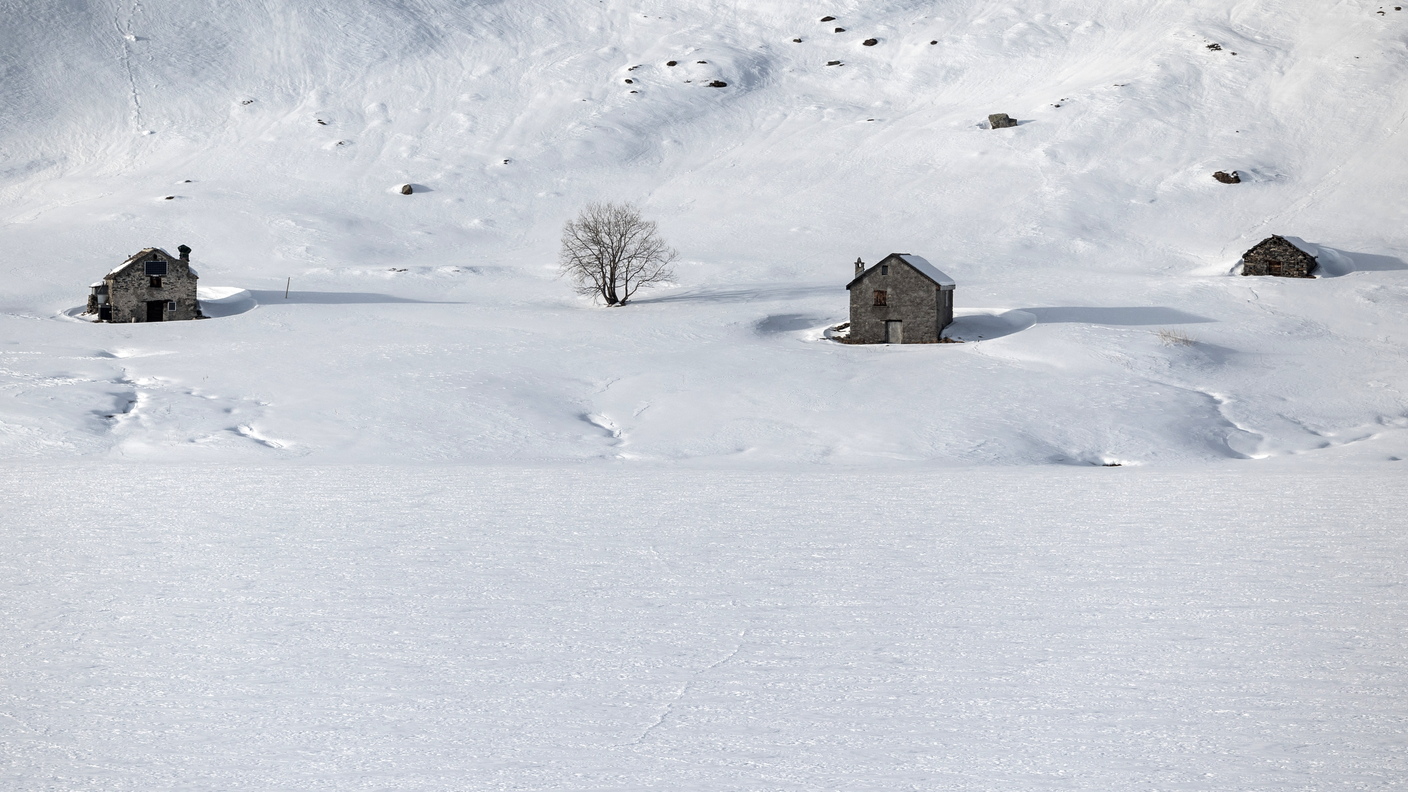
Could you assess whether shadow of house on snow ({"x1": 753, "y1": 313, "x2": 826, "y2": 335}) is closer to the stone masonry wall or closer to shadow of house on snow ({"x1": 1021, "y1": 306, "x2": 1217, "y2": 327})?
the stone masonry wall

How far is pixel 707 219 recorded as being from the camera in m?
79.2

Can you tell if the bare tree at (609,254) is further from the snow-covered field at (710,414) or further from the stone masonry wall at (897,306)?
the stone masonry wall at (897,306)

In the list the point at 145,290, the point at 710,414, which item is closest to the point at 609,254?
the point at 145,290

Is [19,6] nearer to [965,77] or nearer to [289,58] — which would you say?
[289,58]

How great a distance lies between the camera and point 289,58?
4178 inches

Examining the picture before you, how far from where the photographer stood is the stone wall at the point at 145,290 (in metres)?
52.9

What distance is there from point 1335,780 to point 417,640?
31.6ft

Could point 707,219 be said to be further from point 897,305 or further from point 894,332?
point 897,305

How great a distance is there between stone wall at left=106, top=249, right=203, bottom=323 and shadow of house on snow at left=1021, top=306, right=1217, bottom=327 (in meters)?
40.3

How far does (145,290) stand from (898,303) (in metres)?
35.5

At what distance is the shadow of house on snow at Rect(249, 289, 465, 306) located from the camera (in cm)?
5794

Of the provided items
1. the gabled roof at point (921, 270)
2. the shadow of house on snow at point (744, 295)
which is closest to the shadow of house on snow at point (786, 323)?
the shadow of house on snow at point (744, 295)

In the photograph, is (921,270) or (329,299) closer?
(921,270)

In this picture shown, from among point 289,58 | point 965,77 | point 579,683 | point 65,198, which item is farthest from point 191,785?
point 289,58
